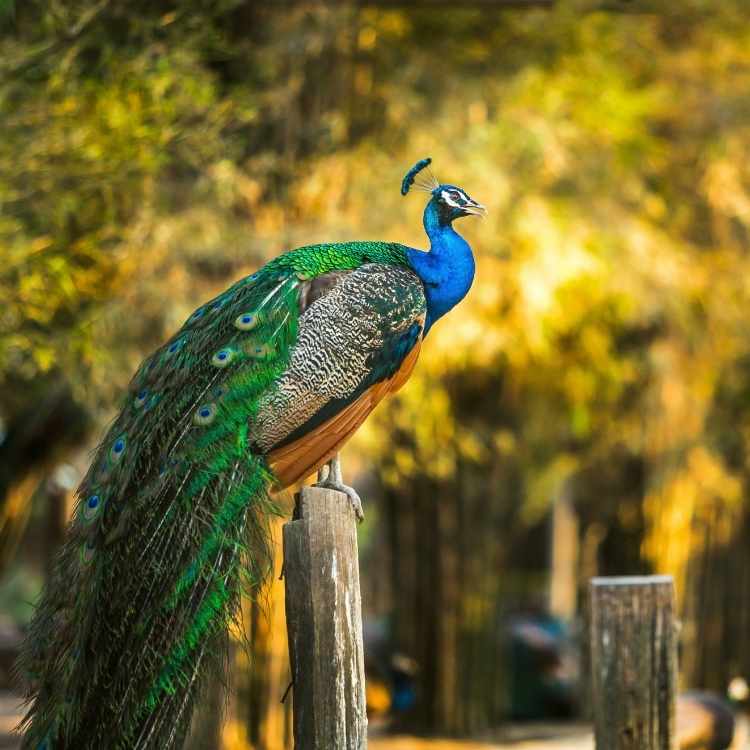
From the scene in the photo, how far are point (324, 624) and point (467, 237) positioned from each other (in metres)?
4.86

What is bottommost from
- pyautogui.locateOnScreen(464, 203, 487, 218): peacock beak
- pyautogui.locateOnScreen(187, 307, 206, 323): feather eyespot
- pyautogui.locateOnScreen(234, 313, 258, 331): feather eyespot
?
pyautogui.locateOnScreen(234, 313, 258, 331): feather eyespot

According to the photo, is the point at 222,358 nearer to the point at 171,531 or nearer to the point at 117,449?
the point at 117,449

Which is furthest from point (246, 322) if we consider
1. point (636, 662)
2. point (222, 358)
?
point (636, 662)

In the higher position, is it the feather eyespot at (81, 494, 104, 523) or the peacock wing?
the peacock wing

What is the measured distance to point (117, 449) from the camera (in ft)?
12.3

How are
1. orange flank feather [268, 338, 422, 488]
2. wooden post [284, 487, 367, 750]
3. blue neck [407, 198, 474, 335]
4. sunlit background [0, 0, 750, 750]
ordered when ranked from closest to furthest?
1. wooden post [284, 487, 367, 750]
2. orange flank feather [268, 338, 422, 488]
3. blue neck [407, 198, 474, 335]
4. sunlit background [0, 0, 750, 750]

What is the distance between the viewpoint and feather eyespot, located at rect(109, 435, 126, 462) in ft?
12.2

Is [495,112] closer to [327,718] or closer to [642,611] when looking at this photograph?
[642,611]

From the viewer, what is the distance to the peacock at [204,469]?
3387 mm

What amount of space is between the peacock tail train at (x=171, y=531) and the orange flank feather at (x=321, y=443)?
12 mm

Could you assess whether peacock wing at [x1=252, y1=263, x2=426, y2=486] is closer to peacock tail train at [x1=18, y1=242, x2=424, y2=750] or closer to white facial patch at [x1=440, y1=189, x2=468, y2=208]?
peacock tail train at [x1=18, y1=242, x2=424, y2=750]

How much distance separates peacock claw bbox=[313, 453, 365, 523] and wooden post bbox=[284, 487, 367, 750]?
273mm

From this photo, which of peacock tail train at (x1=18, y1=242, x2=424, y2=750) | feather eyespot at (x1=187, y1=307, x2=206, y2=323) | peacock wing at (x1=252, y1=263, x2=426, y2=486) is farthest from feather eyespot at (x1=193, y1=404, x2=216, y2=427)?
feather eyespot at (x1=187, y1=307, x2=206, y2=323)

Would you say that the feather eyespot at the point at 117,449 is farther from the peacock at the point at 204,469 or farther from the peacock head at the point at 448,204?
the peacock head at the point at 448,204
